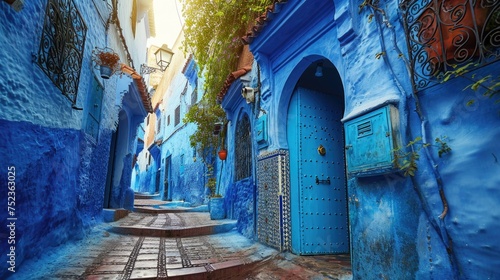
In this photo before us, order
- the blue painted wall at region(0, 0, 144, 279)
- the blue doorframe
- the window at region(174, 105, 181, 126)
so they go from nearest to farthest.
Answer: the blue painted wall at region(0, 0, 144, 279) → the window at region(174, 105, 181, 126) → the blue doorframe

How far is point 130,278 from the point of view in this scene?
10.2 feet

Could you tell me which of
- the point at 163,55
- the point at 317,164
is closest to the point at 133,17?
the point at 163,55

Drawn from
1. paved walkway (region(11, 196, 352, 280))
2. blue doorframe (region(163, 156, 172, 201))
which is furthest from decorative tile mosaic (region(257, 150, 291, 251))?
blue doorframe (region(163, 156, 172, 201))

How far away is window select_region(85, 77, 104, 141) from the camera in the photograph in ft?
17.7

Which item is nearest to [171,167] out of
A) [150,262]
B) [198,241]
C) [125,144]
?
[125,144]

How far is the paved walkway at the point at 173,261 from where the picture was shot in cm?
327

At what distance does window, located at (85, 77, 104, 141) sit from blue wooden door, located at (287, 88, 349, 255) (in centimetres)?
389

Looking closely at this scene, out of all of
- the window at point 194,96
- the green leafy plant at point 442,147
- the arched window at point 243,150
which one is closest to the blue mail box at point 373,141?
the green leafy plant at point 442,147

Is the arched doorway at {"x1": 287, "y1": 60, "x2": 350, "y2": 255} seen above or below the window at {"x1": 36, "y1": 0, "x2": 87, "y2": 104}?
below

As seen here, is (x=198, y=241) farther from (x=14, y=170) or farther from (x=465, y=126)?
(x=465, y=126)

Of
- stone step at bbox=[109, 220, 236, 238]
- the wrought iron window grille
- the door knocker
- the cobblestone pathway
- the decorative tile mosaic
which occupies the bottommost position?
the cobblestone pathway

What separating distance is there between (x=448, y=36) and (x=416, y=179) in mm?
1182

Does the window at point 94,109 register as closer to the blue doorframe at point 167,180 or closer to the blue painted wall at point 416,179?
the blue painted wall at point 416,179

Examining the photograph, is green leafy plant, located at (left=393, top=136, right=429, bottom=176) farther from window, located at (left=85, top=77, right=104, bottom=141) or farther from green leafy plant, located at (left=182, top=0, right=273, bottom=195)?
window, located at (left=85, top=77, right=104, bottom=141)
